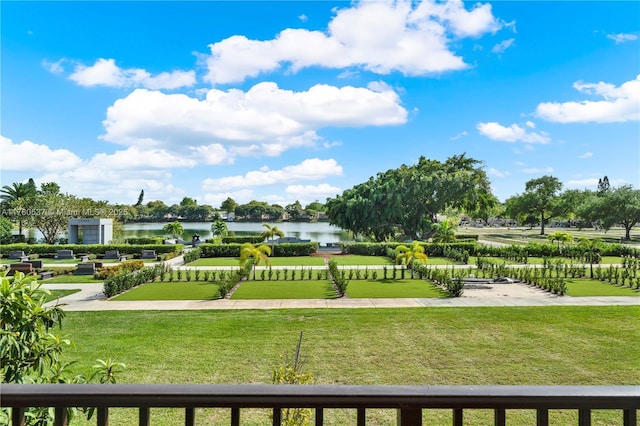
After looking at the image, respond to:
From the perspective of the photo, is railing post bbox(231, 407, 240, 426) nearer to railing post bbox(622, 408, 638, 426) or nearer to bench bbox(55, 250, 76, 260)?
railing post bbox(622, 408, 638, 426)

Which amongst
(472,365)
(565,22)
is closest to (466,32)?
(565,22)

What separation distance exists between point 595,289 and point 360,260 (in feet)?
47.4

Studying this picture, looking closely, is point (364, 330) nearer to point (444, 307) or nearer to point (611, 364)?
point (444, 307)

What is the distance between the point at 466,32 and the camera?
6012mm

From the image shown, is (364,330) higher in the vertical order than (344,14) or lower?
lower

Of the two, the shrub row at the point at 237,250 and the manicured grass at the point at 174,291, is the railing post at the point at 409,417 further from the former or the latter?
the shrub row at the point at 237,250

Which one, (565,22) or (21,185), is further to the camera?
(21,185)

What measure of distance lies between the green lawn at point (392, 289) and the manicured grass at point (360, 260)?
24.4 feet

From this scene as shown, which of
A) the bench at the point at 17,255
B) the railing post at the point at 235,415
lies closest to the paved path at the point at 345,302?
the railing post at the point at 235,415

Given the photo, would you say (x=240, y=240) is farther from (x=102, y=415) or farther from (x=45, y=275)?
(x=102, y=415)

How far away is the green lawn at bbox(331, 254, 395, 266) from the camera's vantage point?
27044 mm

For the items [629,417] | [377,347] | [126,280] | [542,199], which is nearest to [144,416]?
[629,417]

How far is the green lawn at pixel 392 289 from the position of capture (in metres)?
15.9

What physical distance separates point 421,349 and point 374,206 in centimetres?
3121
